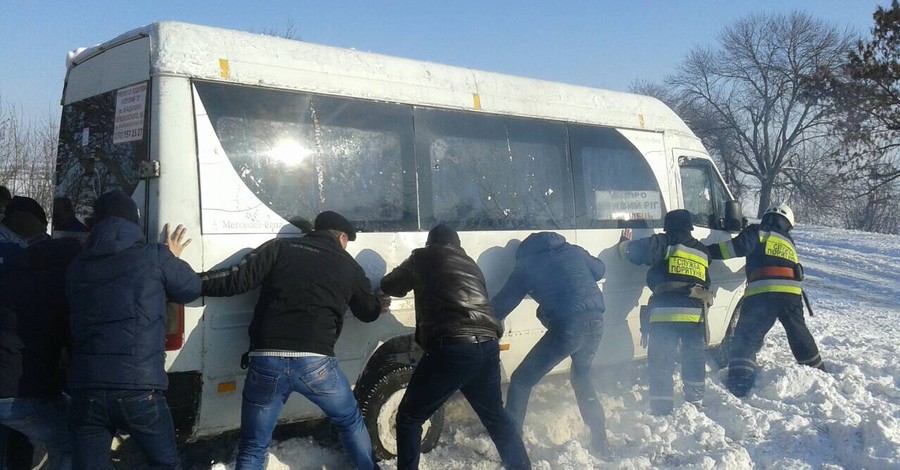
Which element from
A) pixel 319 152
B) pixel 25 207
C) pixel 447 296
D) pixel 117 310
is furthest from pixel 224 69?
pixel 447 296

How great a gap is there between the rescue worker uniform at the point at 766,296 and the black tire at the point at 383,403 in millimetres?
3446

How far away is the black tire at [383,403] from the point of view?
5.05 metres

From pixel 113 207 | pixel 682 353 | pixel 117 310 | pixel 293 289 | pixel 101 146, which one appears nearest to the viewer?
pixel 117 310

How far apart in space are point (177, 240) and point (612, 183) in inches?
156

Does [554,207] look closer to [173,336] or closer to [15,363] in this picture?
[173,336]

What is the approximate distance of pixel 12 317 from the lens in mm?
3992

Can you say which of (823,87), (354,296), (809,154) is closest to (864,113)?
(823,87)

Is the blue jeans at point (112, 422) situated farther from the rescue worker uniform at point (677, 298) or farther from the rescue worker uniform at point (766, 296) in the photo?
the rescue worker uniform at point (766, 296)

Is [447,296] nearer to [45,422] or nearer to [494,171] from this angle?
[494,171]

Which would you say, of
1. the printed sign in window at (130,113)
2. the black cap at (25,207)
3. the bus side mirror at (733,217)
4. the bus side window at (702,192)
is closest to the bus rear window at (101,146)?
the printed sign in window at (130,113)

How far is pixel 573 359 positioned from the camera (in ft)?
18.2

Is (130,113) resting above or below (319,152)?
above

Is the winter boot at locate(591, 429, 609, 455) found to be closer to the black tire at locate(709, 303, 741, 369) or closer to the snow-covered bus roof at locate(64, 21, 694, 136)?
the snow-covered bus roof at locate(64, 21, 694, 136)

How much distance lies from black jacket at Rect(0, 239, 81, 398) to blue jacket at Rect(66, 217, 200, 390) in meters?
0.44
